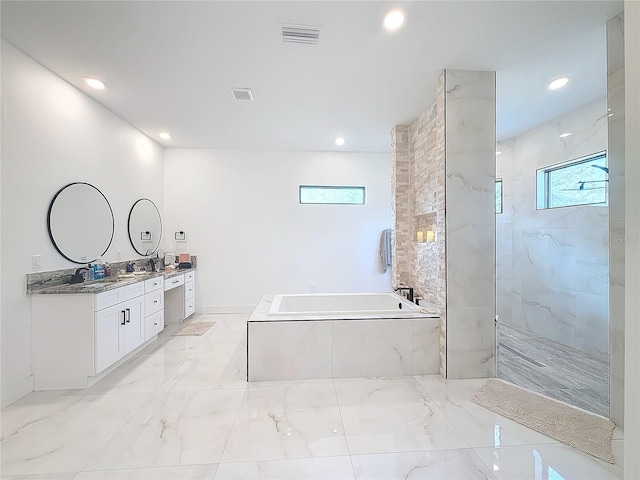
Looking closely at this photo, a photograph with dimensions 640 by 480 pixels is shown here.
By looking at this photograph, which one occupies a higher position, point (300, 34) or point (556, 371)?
point (300, 34)

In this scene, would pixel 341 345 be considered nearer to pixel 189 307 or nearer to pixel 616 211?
pixel 616 211

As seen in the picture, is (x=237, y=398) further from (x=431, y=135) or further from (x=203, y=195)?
(x=203, y=195)

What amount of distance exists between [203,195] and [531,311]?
5378 millimetres

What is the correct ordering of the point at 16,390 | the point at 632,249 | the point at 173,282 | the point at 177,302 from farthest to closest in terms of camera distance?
the point at 177,302, the point at 173,282, the point at 16,390, the point at 632,249

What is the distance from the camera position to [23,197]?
238 cm

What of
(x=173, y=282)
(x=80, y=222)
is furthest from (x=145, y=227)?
(x=80, y=222)

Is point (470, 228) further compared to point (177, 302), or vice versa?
point (177, 302)

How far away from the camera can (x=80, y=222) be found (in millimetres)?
3010

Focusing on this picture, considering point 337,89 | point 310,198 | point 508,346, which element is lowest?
point 508,346

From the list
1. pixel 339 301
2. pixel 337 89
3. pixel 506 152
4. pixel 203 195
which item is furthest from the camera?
A: pixel 203 195

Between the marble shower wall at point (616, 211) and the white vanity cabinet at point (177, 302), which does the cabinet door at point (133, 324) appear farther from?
the marble shower wall at point (616, 211)

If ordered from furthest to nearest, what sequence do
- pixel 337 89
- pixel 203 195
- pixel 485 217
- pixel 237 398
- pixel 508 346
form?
pixel 203 195, pixel 508 346, pixel 337 89, pixel 485 217, pixel 237 398

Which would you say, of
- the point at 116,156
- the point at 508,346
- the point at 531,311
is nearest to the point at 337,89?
the point at 116,156

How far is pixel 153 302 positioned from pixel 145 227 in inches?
53.1
